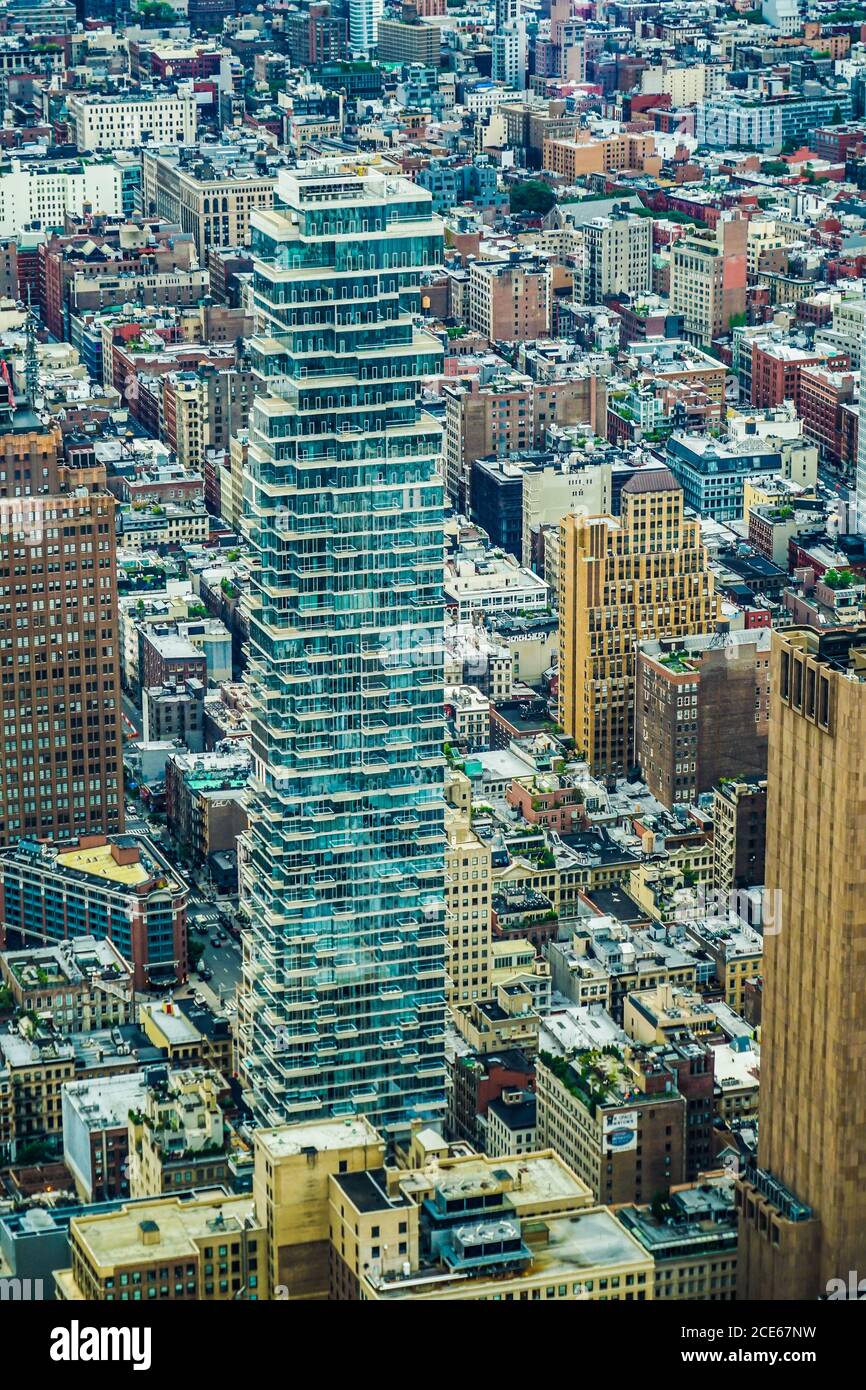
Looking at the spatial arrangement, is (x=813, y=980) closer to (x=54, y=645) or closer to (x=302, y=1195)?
(x=302, y=1195)

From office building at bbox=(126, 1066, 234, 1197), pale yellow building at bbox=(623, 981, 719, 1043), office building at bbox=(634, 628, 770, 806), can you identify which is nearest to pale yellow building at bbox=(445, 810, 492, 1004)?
pale yellow building at bbox=(623, 981, 719, 1043)

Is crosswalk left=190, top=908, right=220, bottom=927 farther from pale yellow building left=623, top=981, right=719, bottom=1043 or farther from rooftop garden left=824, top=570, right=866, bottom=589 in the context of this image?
rooftop garden left=824, top=570, right=866, bottom=589

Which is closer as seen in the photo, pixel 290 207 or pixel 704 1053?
pixel 290 207

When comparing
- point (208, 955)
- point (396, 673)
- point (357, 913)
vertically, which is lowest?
point (208, 955)

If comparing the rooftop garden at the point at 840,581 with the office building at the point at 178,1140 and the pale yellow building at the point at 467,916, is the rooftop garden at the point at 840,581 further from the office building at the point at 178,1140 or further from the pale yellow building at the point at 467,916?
the office building at the point at 178,1140

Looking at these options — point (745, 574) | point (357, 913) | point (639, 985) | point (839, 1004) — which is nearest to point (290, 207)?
point (357, 913)
